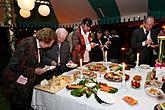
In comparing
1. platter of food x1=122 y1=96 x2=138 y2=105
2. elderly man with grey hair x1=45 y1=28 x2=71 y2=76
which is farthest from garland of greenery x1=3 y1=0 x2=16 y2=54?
platter of food x1=122 y1=96 x2=138 y2=105

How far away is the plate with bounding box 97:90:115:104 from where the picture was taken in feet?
5.06

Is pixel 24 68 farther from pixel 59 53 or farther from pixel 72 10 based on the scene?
pixel 72 10

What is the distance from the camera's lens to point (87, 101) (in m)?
1.59

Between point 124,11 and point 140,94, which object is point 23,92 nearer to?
point 140,94

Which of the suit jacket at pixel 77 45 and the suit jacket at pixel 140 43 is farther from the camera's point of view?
the suit jacket at pixel 140 43

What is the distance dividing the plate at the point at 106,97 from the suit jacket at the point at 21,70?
2.58 feet

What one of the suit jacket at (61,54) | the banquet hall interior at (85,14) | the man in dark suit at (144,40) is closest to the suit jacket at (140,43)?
the man in dark suit at (144,40)

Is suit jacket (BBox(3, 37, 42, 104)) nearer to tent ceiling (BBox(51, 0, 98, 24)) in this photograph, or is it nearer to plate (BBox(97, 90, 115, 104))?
plate (BBox(97, 90, 115, 104))

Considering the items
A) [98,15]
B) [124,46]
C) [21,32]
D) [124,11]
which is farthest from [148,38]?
[21,32]

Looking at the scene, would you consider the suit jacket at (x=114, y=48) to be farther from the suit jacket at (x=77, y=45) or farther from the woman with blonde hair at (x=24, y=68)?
the woman with blonde hair at (x=24, y=68)

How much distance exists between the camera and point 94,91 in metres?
1.72

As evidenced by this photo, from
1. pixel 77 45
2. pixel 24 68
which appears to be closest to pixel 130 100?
pixel 24 68

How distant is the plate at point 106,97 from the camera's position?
60.7 inches

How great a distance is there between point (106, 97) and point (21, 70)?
0.95 metres
